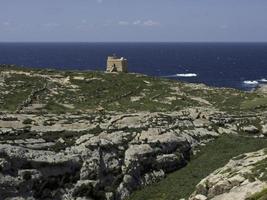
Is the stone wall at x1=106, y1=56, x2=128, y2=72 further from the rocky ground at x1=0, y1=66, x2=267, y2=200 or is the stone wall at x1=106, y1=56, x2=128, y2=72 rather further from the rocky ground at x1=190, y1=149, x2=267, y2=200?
the rocky ground at x1=190, y1=149, x2=267, y2=200

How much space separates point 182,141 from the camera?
47062 millimetres

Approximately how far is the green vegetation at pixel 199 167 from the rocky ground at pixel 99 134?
2.98 ft

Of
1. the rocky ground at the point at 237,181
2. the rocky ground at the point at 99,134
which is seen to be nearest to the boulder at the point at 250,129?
the rocky ground at the point at 99,134

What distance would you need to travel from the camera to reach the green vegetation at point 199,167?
4022 cm

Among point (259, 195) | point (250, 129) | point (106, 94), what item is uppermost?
point (259, 195)

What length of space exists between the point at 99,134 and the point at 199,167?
8.99m

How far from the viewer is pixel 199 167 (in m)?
44.1

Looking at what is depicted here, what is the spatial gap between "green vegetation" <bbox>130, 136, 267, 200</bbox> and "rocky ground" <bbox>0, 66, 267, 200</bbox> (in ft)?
2.98

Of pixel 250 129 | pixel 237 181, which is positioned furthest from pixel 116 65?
pixel 237 181

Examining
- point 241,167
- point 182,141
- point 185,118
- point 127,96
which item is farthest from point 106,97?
point 241,167

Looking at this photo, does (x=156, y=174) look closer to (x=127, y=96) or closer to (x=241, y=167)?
(x=241, y=167)

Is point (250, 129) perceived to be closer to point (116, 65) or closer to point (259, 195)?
point (259, 195)

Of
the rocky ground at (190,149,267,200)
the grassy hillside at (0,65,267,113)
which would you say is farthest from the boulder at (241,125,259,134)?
the rocky ground at (190,149,267,200)

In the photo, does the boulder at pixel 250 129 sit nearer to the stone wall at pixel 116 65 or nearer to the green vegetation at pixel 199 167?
the green vegetation at pixel 199 167
